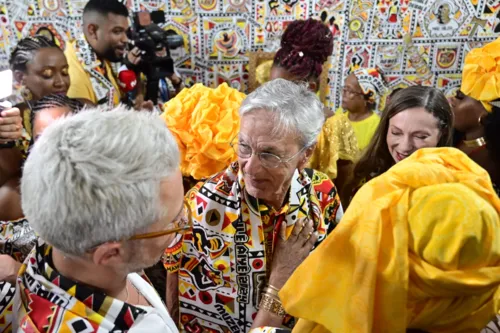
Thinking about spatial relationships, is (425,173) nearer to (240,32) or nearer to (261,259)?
(261,259)

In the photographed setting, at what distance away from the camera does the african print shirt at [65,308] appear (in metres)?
0.82

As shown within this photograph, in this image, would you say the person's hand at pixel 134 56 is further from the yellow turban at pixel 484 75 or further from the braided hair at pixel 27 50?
the yellow turban at pixel 484 75

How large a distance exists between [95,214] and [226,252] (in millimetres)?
781

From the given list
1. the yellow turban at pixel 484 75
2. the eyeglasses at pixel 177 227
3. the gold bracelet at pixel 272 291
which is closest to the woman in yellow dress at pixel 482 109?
the yellow turban at pixel 484 75

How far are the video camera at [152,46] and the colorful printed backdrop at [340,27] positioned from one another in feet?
0.40

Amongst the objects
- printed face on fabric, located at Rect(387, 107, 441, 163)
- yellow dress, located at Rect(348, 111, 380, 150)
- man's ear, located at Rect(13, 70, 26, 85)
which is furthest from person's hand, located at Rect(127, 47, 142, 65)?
printed face on fabric, located at Rect(387, 107, 441, 163)

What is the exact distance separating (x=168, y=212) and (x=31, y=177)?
0.27 metres

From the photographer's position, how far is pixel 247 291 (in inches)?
60.5

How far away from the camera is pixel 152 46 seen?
11.3 ft

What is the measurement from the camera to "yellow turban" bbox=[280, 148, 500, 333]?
769 mm

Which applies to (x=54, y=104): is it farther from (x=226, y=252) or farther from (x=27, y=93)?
(x=226, y=252)

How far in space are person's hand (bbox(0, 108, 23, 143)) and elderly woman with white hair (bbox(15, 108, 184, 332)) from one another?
1090mm

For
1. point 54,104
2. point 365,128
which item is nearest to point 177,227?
point 54,104

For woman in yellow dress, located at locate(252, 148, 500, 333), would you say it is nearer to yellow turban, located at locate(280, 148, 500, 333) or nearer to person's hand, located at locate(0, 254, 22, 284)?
yellow turban, located at locate(280, 148, 500, 333)
